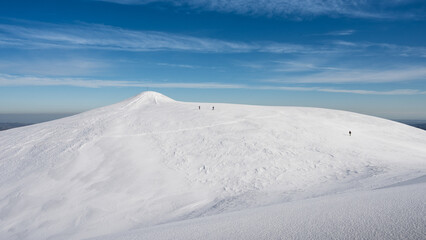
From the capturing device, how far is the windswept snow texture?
5121mm

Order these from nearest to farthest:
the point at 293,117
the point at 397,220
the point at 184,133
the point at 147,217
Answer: the point at 397,220 < the point at 147,217 < the point at 184,133 < the point at 293,117

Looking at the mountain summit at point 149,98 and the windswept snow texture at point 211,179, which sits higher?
the mountain summit at point 149,98

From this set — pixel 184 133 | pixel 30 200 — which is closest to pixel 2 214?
pixel 30 200

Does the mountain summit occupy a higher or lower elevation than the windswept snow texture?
higher

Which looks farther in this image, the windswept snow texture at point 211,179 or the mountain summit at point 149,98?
the mountain summit at point 149,98

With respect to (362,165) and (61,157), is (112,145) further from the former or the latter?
(362,165)

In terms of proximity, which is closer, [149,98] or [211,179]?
[211,179]

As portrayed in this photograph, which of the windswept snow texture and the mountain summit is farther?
the mountain summit

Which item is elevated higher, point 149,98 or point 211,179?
point 149,98

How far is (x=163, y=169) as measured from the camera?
62.6ft

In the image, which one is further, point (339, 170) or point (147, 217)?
point (339, 170)

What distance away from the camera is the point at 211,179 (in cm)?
1775

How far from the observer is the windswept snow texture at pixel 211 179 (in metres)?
5.12

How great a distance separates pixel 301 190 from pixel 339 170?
16.3ft
